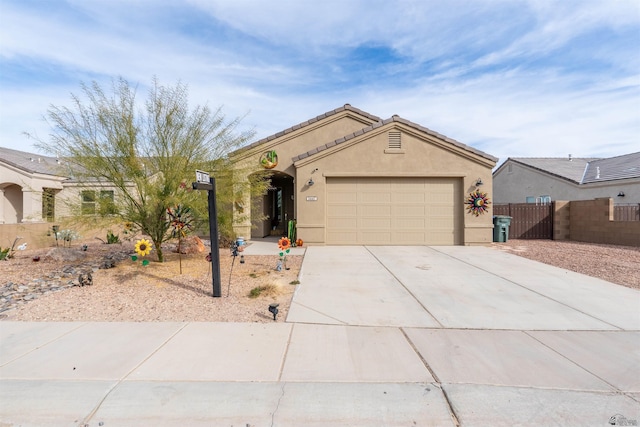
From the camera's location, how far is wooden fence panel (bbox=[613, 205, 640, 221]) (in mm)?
13961

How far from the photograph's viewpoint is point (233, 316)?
16.8 feet

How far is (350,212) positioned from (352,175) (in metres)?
1.52

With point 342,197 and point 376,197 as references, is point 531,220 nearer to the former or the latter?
point 376,197

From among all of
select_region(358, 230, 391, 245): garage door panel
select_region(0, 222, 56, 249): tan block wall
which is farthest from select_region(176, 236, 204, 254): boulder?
select_region(358, 230, 391, 245): garage door panel

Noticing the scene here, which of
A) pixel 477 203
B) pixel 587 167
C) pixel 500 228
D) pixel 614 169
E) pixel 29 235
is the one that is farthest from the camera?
pixel 587 167

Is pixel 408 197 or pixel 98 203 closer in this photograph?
pixel 98 203

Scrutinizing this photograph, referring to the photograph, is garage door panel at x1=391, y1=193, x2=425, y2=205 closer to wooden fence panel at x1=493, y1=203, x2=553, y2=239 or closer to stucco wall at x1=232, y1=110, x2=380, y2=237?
stucco wall at x1=232, y1=110, x2=380, y2=237

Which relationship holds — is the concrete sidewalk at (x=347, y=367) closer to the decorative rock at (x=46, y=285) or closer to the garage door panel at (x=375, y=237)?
the decorative rock at (x=46, y=285)

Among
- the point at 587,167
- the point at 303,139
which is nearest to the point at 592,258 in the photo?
the point at 303,139

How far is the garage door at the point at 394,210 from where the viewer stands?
13.3m

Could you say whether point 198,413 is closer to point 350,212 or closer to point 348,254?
point 348,254

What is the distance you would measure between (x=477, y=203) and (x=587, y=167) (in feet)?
64.3

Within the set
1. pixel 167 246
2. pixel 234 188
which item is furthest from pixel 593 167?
pixel 167 246

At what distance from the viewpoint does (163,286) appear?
22.5ft
